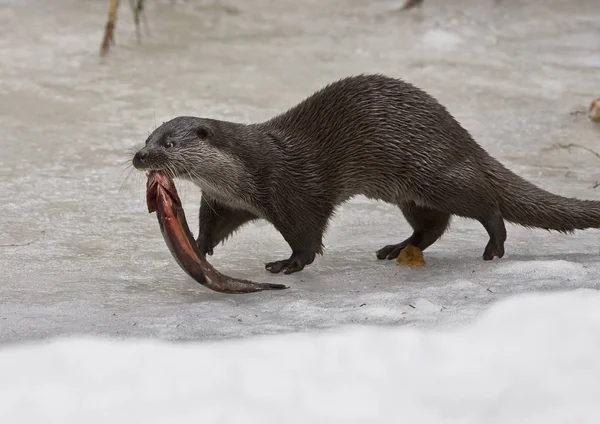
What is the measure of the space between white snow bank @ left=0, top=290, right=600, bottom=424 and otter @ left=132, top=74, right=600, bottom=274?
2.80 ft

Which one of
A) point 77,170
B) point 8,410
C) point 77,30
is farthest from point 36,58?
point 8,410

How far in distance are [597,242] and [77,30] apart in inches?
145

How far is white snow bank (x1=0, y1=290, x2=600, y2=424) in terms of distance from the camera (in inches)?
80.7

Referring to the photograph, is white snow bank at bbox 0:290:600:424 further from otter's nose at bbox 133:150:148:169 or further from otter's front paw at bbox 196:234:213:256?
otter's front paw at bbox 196:234:213:256

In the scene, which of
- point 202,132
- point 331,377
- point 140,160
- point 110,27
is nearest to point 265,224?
point 202,132

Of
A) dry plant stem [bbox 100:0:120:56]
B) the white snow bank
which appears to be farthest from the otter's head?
dry plant stem [bbox 100:0:120:56]

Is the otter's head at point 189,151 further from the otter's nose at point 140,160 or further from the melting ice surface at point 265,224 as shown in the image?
the melting ice surface at point 265,224

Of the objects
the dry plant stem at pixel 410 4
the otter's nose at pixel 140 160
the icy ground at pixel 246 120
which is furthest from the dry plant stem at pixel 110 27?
the otter's nose at pixel 140 160

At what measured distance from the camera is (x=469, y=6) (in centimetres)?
684

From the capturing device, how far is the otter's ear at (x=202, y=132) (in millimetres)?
3129

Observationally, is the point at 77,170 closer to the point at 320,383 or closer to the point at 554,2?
the point at 320,383

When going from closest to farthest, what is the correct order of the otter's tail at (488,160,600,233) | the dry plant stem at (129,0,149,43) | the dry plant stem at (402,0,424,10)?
1. the otter's tail at (488,160,600,233)
2. the dry plant stem at (129,0,149,43)
3. the dry plant stem at (402,0,424,10)

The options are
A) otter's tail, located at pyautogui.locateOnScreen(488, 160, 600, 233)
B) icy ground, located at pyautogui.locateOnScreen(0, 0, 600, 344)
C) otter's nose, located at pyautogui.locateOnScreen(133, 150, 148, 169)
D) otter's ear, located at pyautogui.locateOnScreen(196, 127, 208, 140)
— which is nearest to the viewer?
icy ground, located at pyautogui.locateOnScreen(0, 0, 600, 344)

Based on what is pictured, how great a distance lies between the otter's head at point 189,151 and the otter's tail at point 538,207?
2.79 feet
